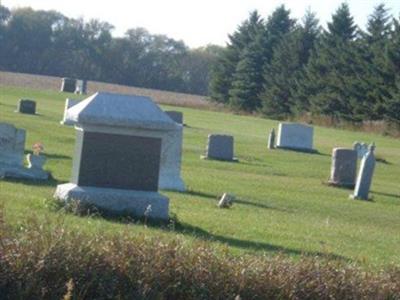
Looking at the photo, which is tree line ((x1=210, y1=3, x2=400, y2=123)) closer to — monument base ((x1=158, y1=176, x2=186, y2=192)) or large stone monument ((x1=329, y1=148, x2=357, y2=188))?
large stone monument ((x1=329, y1=148, x2=357, y2=188))

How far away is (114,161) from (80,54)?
120 metres

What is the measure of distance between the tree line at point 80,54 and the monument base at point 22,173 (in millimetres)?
108358

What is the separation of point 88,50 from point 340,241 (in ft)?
391

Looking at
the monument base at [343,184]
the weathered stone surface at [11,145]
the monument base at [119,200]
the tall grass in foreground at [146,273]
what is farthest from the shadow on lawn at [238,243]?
the monument base at [343,184]

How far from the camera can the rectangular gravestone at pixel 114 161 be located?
13.9 meters

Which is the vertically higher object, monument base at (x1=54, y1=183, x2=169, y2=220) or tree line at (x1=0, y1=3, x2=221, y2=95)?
tree line at (x1=0, y1=3, x2=221, y2=95)

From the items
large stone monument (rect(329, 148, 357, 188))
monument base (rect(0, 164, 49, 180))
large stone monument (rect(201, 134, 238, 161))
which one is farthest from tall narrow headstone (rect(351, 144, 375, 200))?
monument base (rect(0, 164, 49, 180))

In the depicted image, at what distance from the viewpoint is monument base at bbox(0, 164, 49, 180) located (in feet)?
63.1

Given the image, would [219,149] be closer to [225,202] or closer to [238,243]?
[225,202]

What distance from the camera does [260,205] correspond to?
Result: 2020 cm

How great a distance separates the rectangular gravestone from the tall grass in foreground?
14.5 feet

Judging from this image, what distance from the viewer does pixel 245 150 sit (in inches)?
1507

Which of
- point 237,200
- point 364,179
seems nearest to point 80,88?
point 364,179

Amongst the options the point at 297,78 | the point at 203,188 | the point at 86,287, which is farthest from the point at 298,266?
the point at 297,78
